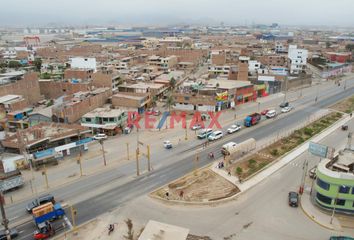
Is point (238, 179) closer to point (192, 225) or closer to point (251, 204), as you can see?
point (251, 204)

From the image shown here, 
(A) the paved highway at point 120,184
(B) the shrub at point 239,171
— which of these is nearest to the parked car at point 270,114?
(A) the paved highway at point 120,184

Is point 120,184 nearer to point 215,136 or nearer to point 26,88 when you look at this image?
point 215,136

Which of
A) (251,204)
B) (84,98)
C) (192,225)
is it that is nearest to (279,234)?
(251,204)

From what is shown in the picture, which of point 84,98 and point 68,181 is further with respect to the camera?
point 84,98

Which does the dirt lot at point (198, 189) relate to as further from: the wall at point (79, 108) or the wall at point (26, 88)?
the wall at point (26, 88)

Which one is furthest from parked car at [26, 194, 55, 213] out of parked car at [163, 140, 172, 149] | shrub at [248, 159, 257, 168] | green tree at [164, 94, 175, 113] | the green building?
green tree at [164, 94, 175, 113]
